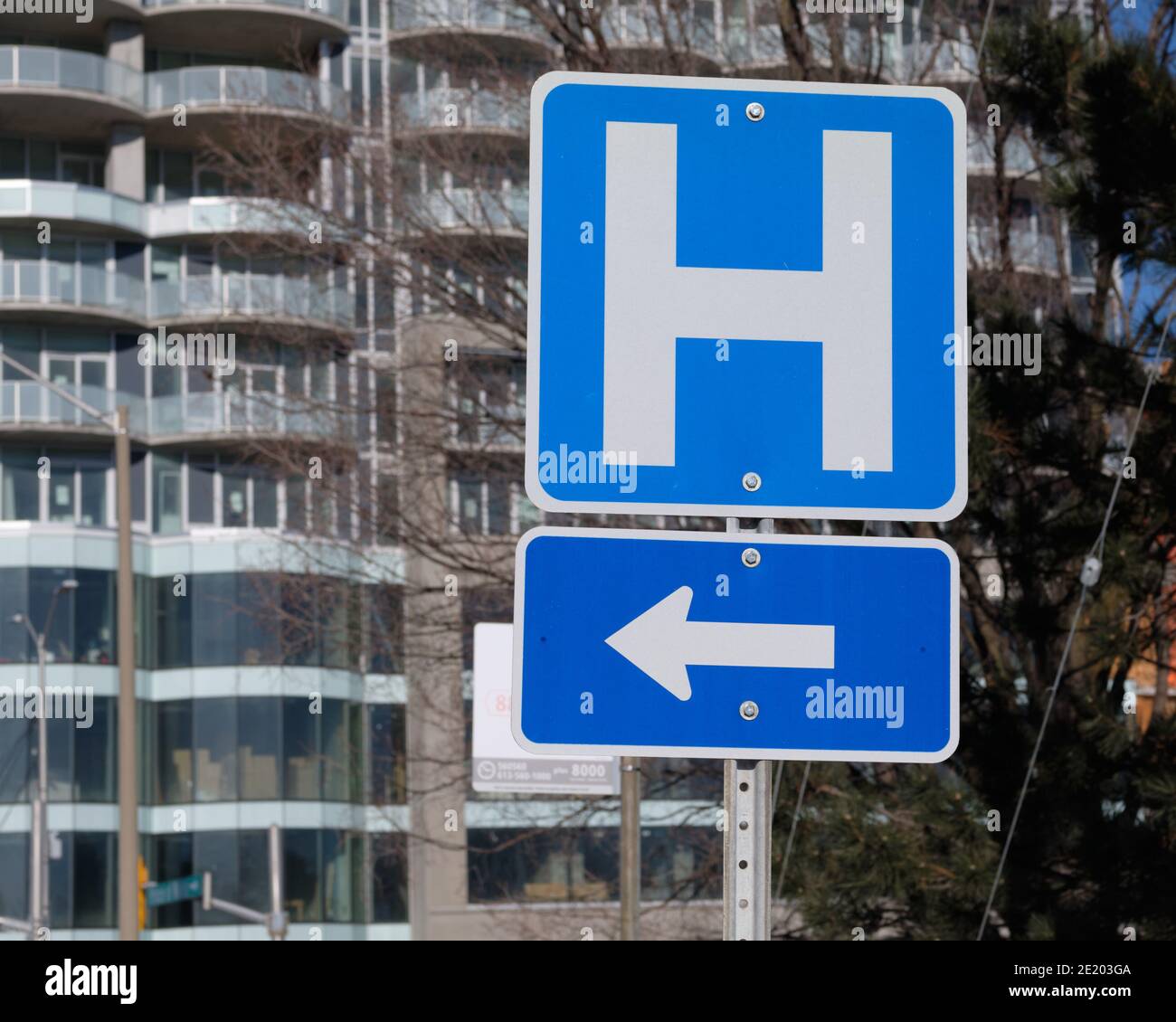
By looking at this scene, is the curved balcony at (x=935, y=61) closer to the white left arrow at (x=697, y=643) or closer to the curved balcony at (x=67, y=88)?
the white left arrow at (x=697, y=643)

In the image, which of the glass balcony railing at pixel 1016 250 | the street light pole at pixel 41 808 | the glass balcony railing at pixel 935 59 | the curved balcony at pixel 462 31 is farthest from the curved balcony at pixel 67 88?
the glass balcony railing at pixel 1016 250

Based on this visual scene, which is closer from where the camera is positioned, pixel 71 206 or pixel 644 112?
pixel 644 112

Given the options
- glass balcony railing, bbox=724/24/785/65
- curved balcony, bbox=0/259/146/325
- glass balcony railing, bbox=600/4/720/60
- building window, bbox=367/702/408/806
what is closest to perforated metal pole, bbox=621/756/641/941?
building window, bbox=367/702/408/806

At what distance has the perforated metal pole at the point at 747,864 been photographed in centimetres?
300

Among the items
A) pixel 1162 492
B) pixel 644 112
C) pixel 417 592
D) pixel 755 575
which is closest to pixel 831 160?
pixel 644 112

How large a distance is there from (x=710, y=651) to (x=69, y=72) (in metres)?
43.9

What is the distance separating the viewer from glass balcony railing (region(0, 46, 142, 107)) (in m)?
43.8

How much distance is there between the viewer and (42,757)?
1470 inches

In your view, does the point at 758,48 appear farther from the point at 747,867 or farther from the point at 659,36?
the point at 747,867

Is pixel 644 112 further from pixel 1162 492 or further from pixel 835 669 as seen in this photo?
pixel 1162 492

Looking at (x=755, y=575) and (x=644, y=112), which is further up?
(x=644, y=112)

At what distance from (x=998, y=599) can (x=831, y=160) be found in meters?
9.00

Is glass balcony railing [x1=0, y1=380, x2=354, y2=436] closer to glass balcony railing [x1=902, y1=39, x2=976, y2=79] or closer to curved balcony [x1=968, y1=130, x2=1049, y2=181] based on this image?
glass balcony railing [x1=902, y1=39, x2=976, y2=79]

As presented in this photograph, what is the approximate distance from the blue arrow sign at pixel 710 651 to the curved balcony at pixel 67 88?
141 feet
